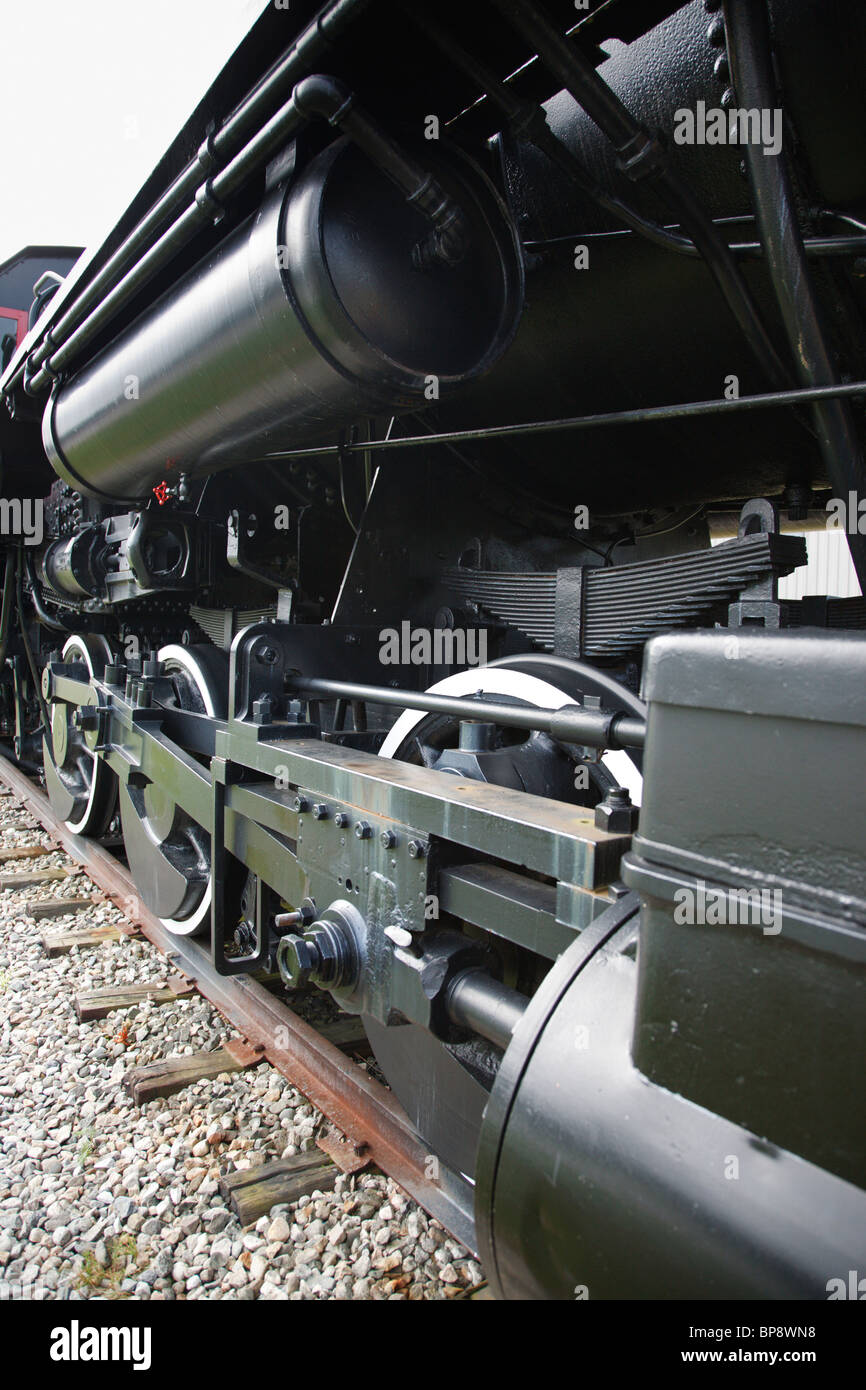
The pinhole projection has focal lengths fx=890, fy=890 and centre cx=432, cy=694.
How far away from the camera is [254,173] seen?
1.81 metres

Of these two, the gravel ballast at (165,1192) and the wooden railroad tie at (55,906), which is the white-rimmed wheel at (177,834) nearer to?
the gravel ballast at (165,1192)

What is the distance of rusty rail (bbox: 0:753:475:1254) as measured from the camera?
5.92 ft

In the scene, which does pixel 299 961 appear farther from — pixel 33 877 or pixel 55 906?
pixel 33 877

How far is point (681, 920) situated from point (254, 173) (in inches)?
67.5

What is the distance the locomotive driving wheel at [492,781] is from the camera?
168 centimetres

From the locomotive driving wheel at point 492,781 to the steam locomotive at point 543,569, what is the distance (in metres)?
0.01

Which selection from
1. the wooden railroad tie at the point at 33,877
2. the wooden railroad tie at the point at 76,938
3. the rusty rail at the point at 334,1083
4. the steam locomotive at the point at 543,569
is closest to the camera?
the steam locomotive at the point at 543,569

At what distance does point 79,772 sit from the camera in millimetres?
4574

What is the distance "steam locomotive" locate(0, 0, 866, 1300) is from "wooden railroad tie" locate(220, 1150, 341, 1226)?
0.93ft

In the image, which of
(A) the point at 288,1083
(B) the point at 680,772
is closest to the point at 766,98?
(B) the point at 680,772

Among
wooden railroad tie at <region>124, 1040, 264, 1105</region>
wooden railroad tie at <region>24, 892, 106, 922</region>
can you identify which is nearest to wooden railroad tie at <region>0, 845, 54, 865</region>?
wooden railroad tie at <region>24, 892, 106, 922</region>

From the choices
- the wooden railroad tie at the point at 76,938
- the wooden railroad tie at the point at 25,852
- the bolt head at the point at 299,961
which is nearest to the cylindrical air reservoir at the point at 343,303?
Result: the bolt head at the point at 299,961

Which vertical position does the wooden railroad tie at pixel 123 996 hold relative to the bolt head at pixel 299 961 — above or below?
below

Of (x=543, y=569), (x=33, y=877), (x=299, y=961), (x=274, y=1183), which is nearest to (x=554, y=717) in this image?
(x=299, y=961)
